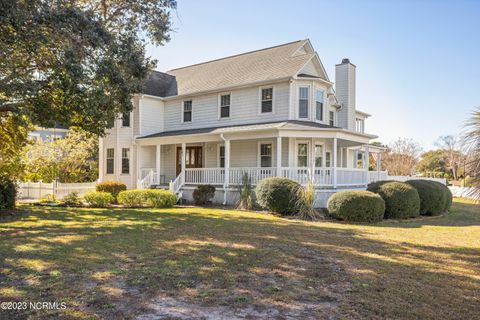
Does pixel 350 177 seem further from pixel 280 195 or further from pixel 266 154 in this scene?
pixel 280 195

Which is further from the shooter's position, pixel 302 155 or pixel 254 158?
pixel 254 158

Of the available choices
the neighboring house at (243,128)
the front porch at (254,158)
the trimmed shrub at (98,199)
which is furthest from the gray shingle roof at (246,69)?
the trimmed shrub at (98,199)

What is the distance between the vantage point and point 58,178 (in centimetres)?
2509

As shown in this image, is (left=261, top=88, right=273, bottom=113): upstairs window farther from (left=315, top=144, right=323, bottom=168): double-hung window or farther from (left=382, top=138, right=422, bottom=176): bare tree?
(left=382, top=138, right=422, bottom=176): bare tree

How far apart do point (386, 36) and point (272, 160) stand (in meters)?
7.94

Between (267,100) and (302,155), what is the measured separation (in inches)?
137

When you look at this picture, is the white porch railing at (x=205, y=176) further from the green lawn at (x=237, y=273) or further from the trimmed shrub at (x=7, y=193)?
the green lawn at (x=237, y=273)

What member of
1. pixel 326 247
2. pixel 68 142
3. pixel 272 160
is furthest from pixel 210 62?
pixel 326 247

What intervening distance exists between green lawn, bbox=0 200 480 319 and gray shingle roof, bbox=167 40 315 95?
436 inches

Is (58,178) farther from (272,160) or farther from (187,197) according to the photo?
(272,160)

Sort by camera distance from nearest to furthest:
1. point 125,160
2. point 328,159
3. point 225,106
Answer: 1. point 225,106
2. point 328,159
3. point 125,160

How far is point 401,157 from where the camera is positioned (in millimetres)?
47344

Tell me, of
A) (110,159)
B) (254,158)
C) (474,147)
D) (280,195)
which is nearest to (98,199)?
(110,159)

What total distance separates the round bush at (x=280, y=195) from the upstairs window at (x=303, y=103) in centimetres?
556
